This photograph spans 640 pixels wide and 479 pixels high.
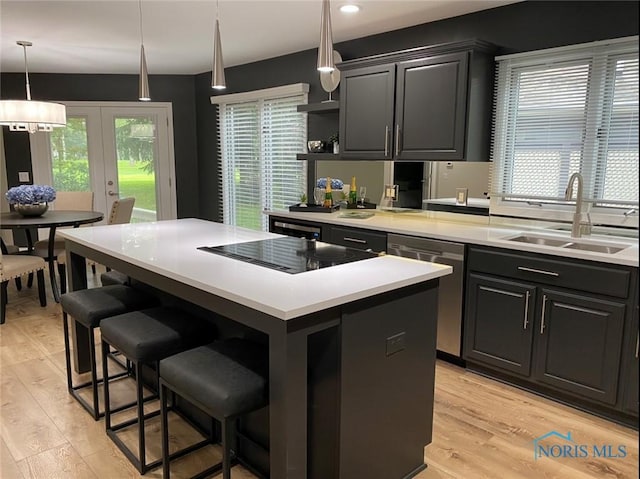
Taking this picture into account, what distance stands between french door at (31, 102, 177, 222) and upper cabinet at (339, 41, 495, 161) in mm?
3427

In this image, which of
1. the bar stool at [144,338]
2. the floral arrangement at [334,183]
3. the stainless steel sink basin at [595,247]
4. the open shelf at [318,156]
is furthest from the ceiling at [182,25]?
the bar stool at [144,338]

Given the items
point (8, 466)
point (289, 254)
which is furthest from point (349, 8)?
point (8, 466)

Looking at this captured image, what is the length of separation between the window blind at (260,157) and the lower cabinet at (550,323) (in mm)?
2606

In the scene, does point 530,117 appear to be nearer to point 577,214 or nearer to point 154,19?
point 577,214

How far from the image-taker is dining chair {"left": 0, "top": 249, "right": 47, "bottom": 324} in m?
4.11

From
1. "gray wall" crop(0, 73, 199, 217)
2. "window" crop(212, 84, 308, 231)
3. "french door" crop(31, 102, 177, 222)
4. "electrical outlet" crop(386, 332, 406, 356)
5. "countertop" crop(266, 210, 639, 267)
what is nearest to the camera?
"electrical outlet" crop(386, 332, 406, 356)

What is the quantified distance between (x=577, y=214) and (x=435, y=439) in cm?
151

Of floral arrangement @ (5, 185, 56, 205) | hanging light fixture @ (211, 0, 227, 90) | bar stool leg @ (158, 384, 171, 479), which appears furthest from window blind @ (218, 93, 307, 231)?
bar stool leg @ (158, 384, 171, 479)

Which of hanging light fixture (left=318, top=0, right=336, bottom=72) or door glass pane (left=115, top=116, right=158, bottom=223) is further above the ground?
hanging light fixture (left=318, top=0, right=336, bottom=72)

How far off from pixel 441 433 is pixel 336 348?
113 centimetres

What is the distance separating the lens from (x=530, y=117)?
130 inches

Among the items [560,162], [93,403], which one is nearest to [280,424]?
[93,403]

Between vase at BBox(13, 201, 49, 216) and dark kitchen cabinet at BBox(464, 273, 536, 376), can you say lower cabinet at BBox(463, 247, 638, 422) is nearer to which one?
dark kitchen cabinet at BBox(464, 273, 536, 376)

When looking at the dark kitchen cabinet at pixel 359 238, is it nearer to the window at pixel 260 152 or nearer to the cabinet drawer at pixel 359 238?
the cabinet drawer at pixel 359 238
